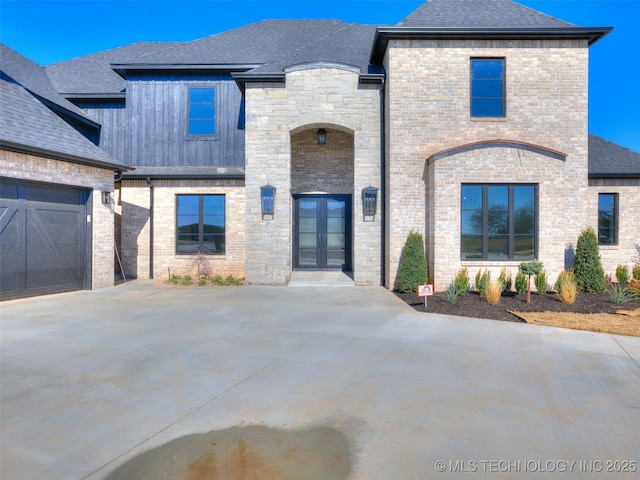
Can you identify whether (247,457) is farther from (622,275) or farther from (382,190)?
(622,275)

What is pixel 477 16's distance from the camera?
1023 centimetres

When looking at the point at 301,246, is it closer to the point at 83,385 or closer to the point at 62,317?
the point at 62,317

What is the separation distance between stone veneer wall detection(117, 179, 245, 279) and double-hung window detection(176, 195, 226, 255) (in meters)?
0.17

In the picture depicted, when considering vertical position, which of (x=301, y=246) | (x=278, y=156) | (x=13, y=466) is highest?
(x=278, y=156)

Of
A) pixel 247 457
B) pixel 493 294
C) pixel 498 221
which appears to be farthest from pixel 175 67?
pixel 247 457

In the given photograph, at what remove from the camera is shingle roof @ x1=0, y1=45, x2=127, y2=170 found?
817 cm

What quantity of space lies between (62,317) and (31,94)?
25.8ft

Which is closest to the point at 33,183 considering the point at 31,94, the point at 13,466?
the point at 31,94

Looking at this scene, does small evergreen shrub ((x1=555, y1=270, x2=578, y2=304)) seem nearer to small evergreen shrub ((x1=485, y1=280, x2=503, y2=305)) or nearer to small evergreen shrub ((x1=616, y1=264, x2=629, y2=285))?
small evergreen shrub ((x1=485, y1=280, x2=503, y2=305))

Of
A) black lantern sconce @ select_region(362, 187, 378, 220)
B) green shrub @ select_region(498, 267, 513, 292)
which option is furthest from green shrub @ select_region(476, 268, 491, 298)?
black lantern sconce @ select_region(362, 187, 378, 220)

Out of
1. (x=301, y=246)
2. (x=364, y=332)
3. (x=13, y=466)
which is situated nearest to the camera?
(x=13, y=466)

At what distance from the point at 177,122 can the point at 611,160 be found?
576 inches

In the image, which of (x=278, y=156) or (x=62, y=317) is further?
(x=278, y=156)

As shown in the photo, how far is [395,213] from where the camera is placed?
9.89 meters
